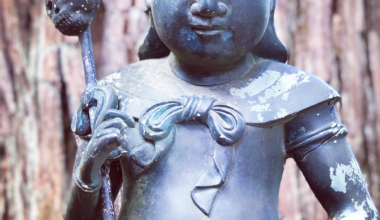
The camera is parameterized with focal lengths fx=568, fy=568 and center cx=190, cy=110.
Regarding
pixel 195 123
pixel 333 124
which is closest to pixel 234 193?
pixel 195 123

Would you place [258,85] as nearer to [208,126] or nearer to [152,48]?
[208,126]

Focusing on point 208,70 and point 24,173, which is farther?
point 24,173

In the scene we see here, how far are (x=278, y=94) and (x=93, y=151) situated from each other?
1.35 ft

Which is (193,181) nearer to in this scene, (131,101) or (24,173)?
(131,101)

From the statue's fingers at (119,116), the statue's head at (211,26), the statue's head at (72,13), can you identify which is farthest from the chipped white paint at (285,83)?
the statue's head at (72,13)

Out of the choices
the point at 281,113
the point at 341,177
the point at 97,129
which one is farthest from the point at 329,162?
the point at 97,129

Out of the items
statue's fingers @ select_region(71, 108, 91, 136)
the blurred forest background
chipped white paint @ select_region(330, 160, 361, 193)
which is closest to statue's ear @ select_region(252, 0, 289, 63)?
chipped white paint @ select_region(330, 160, 361, 193)

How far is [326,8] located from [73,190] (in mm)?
1845

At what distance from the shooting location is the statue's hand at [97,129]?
43.3 inches

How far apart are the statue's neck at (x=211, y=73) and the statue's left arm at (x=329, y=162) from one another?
16cm

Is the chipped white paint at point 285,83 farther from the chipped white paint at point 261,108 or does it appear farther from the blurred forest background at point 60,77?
the blurred forest background at point 60,77

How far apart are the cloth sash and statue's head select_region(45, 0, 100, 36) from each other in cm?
26

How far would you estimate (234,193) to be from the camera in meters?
1.16

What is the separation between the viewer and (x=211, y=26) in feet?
3.75
